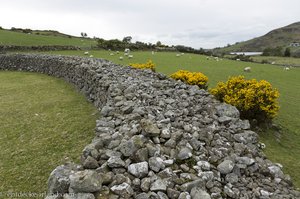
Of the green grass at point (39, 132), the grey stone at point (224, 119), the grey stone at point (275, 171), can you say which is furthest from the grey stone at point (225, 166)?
the green grass at point (39, 132)

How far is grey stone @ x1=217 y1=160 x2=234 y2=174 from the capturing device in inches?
178

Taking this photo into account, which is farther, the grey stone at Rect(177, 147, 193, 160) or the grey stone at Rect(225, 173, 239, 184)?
the grey stone at Rect(177, 147, 193, 160)

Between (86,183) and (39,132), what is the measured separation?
6.33 metres

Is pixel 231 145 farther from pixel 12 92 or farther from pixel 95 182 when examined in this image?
pixel 12 92

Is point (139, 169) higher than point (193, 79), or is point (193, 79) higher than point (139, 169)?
point (193, 79)

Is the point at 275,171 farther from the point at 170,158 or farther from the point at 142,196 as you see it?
the point at 142,196

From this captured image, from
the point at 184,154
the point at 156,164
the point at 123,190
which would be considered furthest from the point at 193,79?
the point at 123,190

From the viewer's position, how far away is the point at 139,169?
160 inches

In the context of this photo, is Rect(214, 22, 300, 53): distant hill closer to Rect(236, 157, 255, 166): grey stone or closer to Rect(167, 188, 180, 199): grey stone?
Rect(236, 157, 255, 166): grey stone

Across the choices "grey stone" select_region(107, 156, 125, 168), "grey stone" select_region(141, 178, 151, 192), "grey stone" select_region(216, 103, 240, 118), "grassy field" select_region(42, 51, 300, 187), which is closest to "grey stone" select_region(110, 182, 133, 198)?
"grey stone" select_region(141, 178, 151, 192)

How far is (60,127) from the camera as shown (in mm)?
9648

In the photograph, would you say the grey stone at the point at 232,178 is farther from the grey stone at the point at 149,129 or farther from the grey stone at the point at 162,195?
the grey stone at the point at 149,129

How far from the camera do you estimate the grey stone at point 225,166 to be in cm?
452

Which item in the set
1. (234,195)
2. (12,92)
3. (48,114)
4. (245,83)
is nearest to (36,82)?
(12,92)
